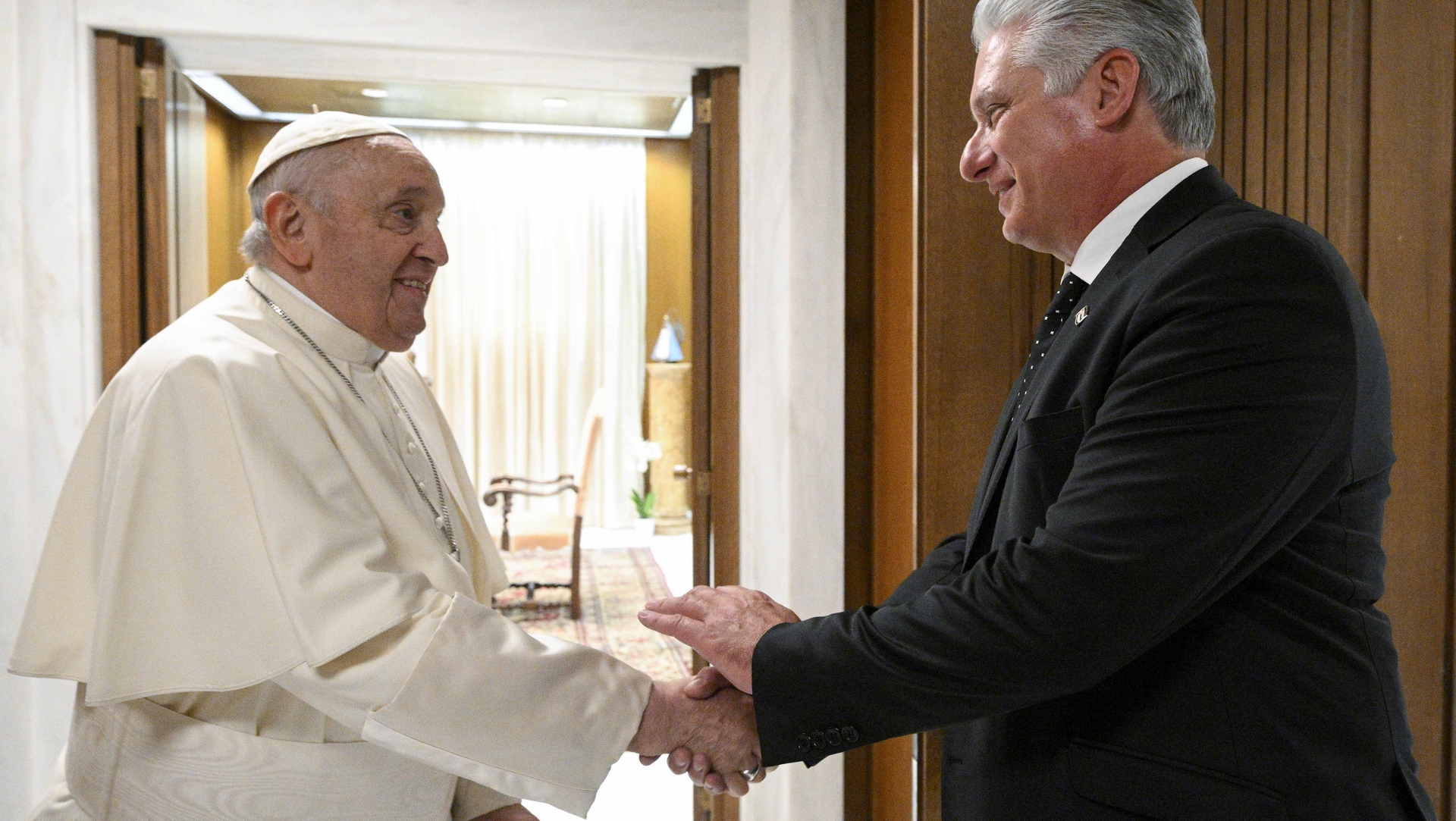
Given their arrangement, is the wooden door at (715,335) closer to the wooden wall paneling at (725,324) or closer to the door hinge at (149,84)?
the wooden wall paneling at (725,324)

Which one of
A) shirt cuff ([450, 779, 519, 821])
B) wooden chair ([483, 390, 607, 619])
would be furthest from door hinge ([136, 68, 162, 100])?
wooden chair ([483, 390, 607, 619])

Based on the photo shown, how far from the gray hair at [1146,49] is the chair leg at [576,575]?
5.71m

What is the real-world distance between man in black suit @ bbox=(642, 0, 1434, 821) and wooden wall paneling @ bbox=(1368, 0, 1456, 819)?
0.33 m

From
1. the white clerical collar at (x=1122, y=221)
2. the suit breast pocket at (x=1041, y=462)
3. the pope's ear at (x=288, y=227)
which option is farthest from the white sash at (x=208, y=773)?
the white clerical collar at (x=1122, y=221)

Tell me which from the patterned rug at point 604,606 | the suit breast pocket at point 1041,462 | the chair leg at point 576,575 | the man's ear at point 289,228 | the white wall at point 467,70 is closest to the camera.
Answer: the suit breast pocket at point 1041,462

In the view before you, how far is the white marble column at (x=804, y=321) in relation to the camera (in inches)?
126

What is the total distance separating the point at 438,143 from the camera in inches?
385

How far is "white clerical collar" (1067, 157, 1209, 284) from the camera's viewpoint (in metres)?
1.25

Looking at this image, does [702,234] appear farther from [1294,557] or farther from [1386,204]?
[1294,557]

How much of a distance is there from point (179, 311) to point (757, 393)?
1.91 metres

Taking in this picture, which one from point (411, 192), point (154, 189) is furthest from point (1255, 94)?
point (154, 189)

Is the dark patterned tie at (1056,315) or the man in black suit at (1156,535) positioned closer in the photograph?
the man in black suit at (1156,535)

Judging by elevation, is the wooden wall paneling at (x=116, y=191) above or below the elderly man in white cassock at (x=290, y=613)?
above

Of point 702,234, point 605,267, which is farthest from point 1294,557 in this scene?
point 605,267
